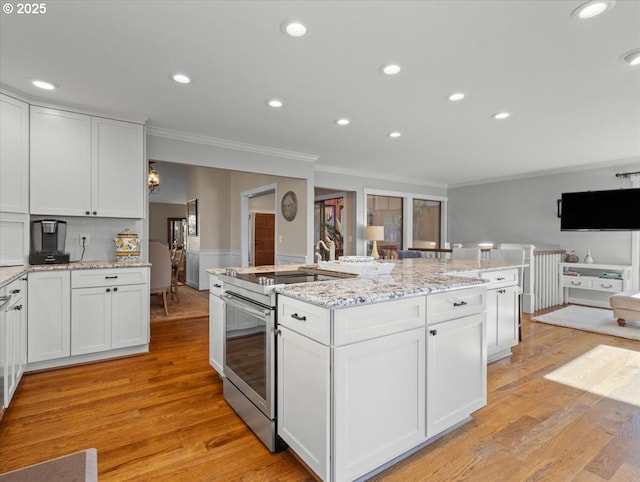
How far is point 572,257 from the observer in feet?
19.7

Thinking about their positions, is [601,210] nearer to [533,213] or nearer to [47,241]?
[533,213]

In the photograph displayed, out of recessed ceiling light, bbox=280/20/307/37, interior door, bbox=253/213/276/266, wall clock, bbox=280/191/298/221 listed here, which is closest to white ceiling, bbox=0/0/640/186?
recessed ceiling light, bbox=280/20/307/37

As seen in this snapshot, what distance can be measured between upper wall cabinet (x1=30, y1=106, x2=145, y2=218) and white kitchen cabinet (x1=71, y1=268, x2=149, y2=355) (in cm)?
68

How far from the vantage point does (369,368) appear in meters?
1.56

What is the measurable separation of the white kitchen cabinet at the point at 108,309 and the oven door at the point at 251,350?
4.78ft

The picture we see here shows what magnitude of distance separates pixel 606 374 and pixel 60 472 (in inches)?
151

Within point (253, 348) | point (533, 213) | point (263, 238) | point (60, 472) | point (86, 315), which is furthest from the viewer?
point (263, 238)

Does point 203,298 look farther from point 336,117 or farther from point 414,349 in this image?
point 414,349

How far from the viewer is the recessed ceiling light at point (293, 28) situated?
1973 millimetres

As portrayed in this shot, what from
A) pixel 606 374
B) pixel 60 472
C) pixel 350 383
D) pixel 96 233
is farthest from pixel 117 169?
pixel 606 374

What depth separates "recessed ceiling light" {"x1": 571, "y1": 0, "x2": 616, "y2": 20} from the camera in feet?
5.80

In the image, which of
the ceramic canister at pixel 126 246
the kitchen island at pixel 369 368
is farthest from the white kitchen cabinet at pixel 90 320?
the kitchen island at pixel 369 368

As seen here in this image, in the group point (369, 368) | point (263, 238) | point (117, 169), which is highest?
point (117, 169)

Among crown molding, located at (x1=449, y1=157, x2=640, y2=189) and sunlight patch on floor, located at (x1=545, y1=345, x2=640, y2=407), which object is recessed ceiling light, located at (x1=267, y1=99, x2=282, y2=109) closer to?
sunlight patch on floor, located at (x1=545, y1=345, x2=640, y2=407)
